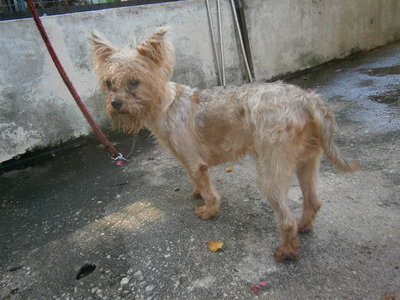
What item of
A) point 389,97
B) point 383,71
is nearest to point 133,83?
point 389,97

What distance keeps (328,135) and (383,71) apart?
21.1ft

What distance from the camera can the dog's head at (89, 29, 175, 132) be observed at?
2.85m

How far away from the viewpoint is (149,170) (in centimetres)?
442

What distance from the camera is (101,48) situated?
3.01 metres

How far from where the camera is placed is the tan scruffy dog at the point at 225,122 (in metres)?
2.41

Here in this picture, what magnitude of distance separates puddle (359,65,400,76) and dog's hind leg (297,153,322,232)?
5.94 m

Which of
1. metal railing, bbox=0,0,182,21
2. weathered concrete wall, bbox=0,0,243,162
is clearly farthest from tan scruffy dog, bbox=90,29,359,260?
metal railing, bbox=0,0,182,21

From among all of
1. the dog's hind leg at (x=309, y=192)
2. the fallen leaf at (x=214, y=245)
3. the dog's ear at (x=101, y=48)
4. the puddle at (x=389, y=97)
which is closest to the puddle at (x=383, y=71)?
the puddle at (x=389, y=97)

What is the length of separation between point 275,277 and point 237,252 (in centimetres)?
43

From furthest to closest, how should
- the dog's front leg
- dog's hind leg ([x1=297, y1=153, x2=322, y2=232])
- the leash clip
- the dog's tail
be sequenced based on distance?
1. the leash clip
2. the dog's front leg
3. dog's hind leg ([x1=297, y1=153, x2=322, y2=232])
4. the dog's tail

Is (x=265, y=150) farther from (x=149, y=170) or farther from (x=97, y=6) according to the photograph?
(x=97, y=6)

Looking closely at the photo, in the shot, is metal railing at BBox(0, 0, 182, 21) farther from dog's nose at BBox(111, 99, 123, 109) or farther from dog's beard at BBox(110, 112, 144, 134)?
dog's nose at BBox(111, 99, 123, 109)

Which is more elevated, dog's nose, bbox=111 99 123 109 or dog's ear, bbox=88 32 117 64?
dog's ear, bbox=88 32 117 64

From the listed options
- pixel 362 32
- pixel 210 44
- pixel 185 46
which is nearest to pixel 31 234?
pixel 185 46
